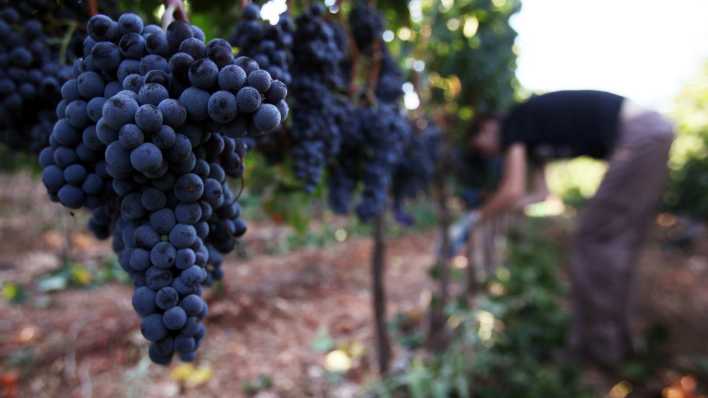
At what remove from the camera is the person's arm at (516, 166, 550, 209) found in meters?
3.69

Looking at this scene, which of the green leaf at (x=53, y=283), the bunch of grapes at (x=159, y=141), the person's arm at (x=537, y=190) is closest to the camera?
the bunch of grapes at (x=159, y=141)

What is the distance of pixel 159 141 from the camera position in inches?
24.2

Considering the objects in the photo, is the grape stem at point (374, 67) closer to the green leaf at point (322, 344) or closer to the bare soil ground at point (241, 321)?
the bare soil ground at point (241, 321)

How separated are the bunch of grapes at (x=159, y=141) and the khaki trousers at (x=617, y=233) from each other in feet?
11.3

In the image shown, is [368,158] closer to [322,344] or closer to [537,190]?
[322,344]

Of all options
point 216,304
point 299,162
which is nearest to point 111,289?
point 216,304

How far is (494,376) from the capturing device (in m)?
2.87

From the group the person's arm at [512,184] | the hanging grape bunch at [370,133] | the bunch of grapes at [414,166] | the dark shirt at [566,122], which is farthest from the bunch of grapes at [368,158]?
the dark shirt at [566,122]

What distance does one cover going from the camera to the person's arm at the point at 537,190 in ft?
12.1

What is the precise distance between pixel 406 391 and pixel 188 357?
6.85ft

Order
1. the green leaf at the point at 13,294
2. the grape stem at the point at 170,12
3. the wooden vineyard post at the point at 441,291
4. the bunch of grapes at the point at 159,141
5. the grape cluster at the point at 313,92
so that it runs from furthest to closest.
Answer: the green leaf at the point at 13,294 → the wooden vineyard post at the point at 441,291 → the grape cluster at the point at 313,92 → the grape stem at the point at 170,12 → the bunch of grapes at the point at 159,141

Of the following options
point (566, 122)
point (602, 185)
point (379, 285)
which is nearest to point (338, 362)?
point (379, 285)

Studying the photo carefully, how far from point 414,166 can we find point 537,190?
2.24 m

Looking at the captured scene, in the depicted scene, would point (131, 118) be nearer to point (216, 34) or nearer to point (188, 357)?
point (188, 357)
